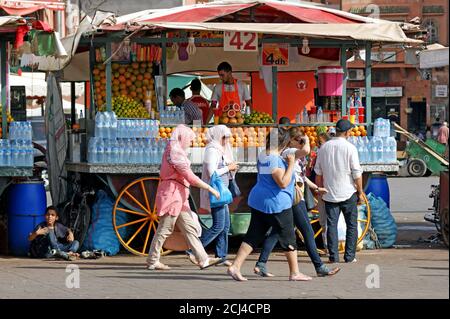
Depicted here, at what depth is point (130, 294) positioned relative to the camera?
1209 cm

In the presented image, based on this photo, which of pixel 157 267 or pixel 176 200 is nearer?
pixel 176 200

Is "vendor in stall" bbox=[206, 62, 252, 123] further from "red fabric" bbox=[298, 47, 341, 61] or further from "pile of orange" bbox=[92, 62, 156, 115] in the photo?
"red fabric" bbox=[298, 47, 341, 61]

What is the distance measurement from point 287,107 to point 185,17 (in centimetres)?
526

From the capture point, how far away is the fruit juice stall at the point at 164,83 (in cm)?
1580

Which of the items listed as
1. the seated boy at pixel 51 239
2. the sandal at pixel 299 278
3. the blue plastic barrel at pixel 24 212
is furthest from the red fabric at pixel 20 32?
the sandal at pixel 299 278

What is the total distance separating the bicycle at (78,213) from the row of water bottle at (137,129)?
97cm

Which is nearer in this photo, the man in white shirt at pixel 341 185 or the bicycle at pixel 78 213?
the man in white shirt at pixel 341 185

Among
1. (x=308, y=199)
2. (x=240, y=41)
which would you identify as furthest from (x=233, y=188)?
(x=240, y=41)

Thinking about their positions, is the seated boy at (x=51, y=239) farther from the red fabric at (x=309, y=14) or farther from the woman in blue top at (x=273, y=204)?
the red fabric at (x=309, y=14)

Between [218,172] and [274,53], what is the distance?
294 cm

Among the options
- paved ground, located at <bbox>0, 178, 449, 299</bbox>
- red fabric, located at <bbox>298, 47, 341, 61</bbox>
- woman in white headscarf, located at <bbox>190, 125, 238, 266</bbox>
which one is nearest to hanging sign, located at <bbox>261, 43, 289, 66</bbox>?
woman in white headscarf, located at <bbox>190, 125, 238, 266</bbox>

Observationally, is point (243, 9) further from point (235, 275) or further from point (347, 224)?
point (235, 275)

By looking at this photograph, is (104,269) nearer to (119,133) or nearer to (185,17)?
(119,133)

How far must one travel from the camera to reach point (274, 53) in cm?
1692
